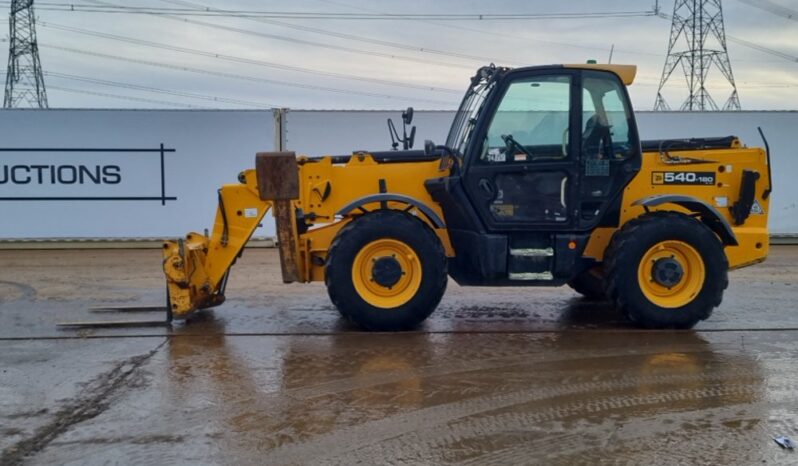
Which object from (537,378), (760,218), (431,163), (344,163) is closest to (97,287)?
(344,163)

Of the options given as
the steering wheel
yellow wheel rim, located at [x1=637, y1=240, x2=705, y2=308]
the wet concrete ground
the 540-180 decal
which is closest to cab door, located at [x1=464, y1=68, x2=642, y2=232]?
the steering wheel

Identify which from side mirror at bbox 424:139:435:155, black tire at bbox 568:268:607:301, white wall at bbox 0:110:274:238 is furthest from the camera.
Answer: white wall at bbox 0:110:274:238

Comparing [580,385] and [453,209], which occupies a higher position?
[453,209]

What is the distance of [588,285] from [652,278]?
4.94 ft

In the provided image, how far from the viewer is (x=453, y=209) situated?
22.5 ft

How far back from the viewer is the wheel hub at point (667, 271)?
665cm

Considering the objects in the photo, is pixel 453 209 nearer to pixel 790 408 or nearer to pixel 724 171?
pixel 724 171

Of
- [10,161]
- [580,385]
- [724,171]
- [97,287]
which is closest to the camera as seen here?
[580,385]

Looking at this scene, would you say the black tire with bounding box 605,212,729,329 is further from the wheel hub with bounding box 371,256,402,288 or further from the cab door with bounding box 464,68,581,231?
the wheel hub with bounding box 371,256,402,288

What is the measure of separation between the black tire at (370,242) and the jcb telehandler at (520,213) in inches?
0.5

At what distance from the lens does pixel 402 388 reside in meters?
5.12

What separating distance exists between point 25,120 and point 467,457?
11923 millimetres

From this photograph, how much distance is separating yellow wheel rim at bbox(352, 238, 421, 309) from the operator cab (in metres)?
0.61

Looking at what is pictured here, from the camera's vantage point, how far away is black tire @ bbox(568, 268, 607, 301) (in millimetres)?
7793
